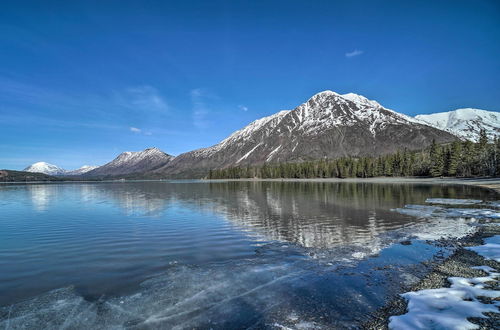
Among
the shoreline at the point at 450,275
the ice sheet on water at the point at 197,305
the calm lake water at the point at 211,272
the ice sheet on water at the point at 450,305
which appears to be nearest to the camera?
the ice sheet on water at the point at 450,305

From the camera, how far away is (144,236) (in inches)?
1087

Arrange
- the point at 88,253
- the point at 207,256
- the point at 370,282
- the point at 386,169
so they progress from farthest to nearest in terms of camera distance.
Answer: the point at 386,169, the point at 88,253, the point at 207,256, the point at 370,282

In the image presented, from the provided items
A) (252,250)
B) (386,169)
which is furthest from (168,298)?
(386,169)

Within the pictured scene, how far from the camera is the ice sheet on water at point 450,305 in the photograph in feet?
33.3

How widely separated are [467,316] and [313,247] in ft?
39.8

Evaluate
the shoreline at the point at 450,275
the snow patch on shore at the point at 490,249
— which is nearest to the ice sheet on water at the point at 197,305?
the shoreline at the point at 450,275

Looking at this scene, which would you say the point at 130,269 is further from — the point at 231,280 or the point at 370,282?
the point at 370,282

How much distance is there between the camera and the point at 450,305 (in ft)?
37.5

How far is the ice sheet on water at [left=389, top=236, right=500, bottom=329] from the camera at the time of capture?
10.2 m

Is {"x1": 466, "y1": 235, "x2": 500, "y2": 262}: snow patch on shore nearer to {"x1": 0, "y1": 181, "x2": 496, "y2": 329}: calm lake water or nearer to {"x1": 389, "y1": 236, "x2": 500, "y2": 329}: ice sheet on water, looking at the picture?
{"x1": 0, "y1": 181, "x2": 496, "y2": 329}: calm lake water

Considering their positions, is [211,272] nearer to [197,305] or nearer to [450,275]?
[197,305]

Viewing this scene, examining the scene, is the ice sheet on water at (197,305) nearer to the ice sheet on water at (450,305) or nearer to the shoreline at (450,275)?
the shoreline at (450,275)

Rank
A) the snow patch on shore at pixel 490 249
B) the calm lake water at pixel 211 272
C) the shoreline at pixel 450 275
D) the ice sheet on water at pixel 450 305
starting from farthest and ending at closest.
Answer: the snow patch on shore at pixel 490 249, the calm lake water at pixel 211 272, the shoreline at pixel 450 275, the ice sheet on water at pixel 450 305

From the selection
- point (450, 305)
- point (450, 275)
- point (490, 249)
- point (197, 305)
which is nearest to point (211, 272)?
point (197, 305)
